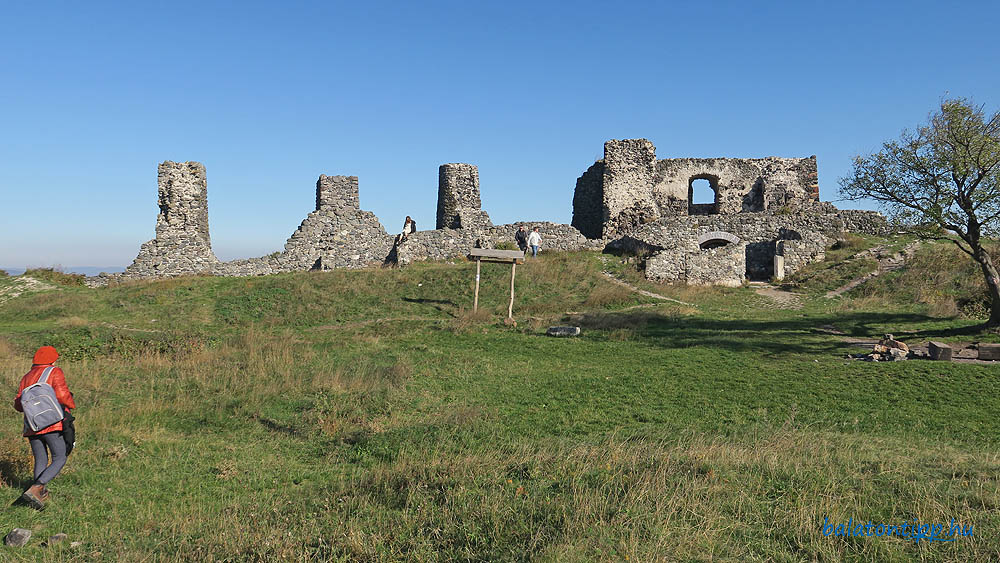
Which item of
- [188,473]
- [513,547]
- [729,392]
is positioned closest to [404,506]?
[513,547]

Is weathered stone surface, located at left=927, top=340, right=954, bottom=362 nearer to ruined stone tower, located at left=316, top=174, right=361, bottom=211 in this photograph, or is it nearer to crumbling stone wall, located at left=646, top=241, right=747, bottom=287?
crumbling stone wall, located at left=646, top=241, right=747, bottom=287

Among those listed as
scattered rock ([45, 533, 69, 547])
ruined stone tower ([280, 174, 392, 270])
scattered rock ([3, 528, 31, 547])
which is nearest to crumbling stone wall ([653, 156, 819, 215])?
ruined stone tower ([280, 174, 392, 270])

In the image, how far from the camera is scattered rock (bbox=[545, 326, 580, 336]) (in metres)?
16.3

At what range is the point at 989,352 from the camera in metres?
12.4

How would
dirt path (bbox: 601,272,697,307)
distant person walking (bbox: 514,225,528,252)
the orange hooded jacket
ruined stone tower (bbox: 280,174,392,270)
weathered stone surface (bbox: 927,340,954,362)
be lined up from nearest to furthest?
the orange hooded jacket < weathered stone surface (bbox: 927,340,954,362) < dirt path (bbox: 601,272,697,307) < ruined stone tower (bbox: 280,174,392,270) < distant person walking (bbox: 514,225,528,252)

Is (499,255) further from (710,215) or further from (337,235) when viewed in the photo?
(710,215)

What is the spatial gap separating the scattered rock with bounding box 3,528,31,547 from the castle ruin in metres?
22.2

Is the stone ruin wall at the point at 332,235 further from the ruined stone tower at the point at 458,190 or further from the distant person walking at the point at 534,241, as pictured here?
the distant person walking at the point at 534,241

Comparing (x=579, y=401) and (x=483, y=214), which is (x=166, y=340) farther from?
(x=483, y=214)

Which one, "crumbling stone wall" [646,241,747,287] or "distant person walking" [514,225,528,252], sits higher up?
"distant person walking" [514,225,528,252]

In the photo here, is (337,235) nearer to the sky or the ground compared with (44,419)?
nearer to the sky

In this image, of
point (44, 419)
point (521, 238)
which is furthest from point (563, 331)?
point (521, 238)

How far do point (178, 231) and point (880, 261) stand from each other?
2956cm

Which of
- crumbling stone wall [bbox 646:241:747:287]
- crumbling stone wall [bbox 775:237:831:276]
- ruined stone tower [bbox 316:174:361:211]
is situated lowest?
crumbling stone wall [bbox 646:241:747:287]
